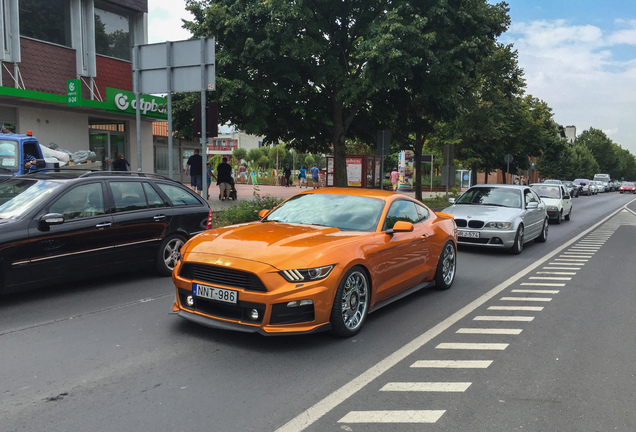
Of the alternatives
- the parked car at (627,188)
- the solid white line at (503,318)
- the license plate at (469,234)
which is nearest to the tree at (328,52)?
the license plate at (469,234)

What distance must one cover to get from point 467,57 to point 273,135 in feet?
24.9

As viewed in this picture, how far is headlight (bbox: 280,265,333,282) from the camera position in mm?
4586

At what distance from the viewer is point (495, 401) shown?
12.4ft

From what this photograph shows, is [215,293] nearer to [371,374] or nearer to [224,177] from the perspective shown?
[371,374]

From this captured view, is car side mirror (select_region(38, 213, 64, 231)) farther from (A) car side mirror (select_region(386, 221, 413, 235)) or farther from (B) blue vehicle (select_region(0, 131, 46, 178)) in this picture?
(B) blue vehicle (select_region(0, 131, 46, 178))

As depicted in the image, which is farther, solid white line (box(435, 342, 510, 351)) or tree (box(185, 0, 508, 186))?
tree (box(185, 0, 508, 186))

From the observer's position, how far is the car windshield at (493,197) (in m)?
12.0

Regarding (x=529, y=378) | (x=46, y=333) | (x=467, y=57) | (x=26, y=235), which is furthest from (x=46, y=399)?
(x=467, y=57)

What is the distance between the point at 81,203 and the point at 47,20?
47.8 feet

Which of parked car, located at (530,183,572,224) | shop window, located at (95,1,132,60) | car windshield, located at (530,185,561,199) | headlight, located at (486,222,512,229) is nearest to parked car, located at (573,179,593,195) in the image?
parked car, located at (530,183,572,224)

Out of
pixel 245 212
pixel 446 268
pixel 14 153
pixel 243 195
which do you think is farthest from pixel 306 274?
pixel 243 195

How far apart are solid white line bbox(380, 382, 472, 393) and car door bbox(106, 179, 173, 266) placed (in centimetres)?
447

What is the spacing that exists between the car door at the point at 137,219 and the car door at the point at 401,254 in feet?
11.4

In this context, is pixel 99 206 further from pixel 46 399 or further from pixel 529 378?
pixel 529 378
